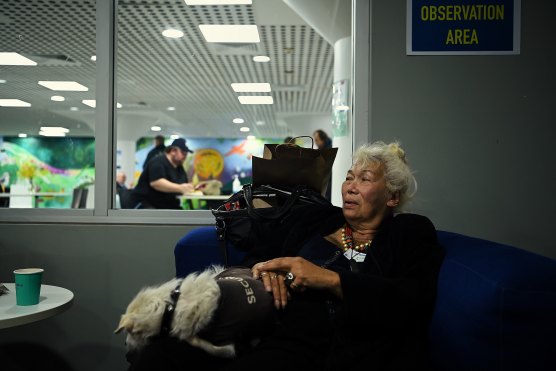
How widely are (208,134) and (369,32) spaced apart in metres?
8.43

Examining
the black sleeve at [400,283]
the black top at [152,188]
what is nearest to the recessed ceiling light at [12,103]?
the black top at [152,188]

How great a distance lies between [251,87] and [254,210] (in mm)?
5923

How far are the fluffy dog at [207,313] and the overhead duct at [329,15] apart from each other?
193 cm

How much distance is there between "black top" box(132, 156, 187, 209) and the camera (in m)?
4.29

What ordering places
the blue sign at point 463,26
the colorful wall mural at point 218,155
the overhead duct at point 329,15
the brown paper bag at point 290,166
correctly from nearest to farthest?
the brown paper bag at point 290,166 < the blue sign at point 463,26 < the overhead duct at point 329,15 < the colorful wall mural at point 218,155

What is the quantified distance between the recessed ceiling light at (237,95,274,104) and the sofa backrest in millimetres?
6936

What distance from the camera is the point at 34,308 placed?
1623 millimetres

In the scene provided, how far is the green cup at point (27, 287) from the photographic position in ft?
5.42

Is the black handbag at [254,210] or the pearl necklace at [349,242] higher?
the black handbag at [254,210]

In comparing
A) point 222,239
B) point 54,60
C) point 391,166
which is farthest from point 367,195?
point 54,60

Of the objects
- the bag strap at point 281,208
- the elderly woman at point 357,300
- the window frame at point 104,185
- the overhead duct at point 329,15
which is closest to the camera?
the elderly woman at point 357,300

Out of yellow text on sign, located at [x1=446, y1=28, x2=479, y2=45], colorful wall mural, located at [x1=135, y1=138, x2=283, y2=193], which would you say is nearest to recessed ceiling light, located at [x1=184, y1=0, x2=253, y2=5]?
yellow text on sign, located at [x1=446, y1=28, x2=479, y2=45]

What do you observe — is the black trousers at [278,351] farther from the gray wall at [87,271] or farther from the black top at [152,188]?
the black top at [152,188]

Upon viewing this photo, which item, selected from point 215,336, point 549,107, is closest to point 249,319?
point 215,336
